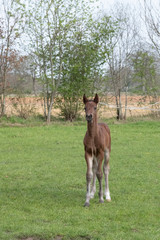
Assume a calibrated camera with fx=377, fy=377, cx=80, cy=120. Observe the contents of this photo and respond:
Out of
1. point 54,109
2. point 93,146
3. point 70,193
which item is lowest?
point 70,193

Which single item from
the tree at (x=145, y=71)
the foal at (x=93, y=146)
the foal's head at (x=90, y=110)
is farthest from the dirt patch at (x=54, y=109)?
the foal's head at (x=90, y=110)

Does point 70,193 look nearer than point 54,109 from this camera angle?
Yes

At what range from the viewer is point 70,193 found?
8281mm

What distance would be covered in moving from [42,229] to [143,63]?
21.6 m

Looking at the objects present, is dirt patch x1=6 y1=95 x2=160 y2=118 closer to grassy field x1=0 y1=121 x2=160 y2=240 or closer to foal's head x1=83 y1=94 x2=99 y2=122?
grassy field x1=0 y1=121 x2=160 y2=240

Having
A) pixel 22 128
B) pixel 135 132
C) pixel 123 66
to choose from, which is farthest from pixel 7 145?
pixel 123 66

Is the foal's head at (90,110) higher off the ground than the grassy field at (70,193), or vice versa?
the foal's head at (90,110)

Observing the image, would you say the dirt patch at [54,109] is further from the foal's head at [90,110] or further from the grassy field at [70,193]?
the foal's head at [90,110]

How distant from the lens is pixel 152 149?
47.8 ft

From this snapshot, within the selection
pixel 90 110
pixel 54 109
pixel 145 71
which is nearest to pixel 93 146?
pixel 90 110

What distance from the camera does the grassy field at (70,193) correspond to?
5883 mm

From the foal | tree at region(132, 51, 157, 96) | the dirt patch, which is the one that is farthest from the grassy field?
tree at region(132, 51, 157, 96)

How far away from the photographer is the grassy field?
19.3 feet

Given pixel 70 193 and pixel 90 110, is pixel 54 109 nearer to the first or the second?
pixel 70 193
